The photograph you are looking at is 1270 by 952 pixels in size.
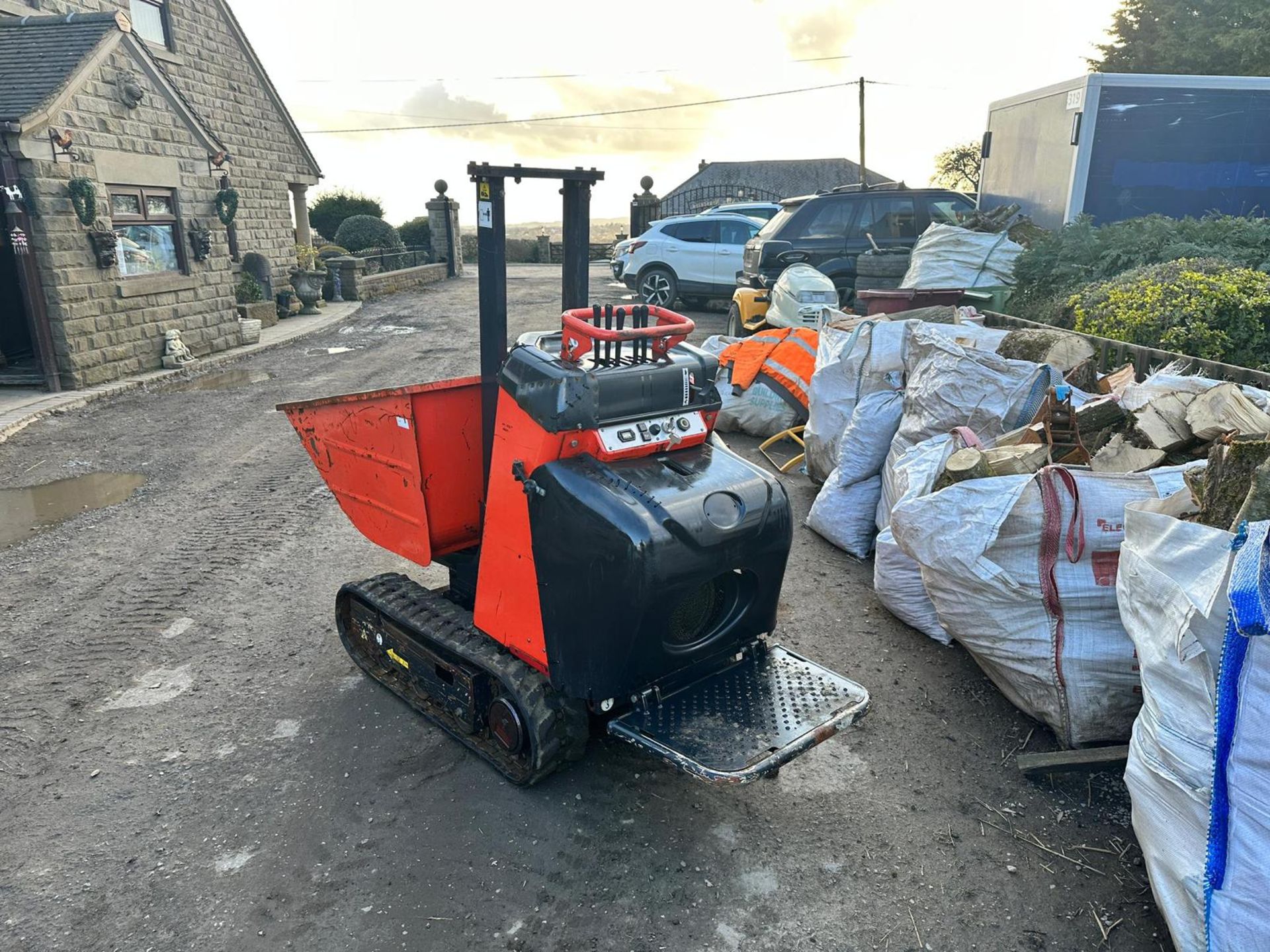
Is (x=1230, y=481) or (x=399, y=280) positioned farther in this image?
(x=399, y=280)

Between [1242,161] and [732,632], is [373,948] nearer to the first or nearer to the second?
[732,632]

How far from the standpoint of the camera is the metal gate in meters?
30.3

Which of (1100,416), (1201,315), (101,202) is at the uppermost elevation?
(101,202)

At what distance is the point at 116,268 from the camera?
9844 millimetres

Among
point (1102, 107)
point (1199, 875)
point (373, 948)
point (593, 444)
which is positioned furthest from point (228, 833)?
point (1102, 107)

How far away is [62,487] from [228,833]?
4.74 metres

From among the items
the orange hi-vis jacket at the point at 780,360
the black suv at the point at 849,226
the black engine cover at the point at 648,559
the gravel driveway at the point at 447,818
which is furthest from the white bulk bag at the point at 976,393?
the black suv at the point at 849,226

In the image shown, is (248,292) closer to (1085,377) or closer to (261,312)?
(261,312)

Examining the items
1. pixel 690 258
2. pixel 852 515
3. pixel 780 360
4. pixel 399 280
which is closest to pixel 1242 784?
pixel 852 515

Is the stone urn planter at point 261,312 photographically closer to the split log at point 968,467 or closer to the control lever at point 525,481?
the control lever at point 525,481

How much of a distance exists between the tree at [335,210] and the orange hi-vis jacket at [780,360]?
1844cm

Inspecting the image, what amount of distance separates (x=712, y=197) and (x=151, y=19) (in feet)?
66.3

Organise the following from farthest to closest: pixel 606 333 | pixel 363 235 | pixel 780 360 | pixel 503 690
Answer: pixel 363 235
pixel 780 360
pixel 503 690
pixel 606 333

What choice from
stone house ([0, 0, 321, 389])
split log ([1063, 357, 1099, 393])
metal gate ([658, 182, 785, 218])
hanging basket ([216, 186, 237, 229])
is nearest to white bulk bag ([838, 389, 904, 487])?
split log ([1063, 357, 1099, 393])
